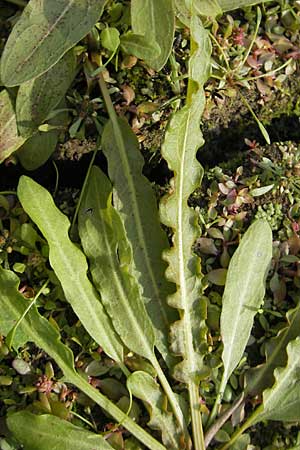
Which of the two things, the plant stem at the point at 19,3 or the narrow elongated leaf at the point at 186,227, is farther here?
the plant stem at the point at 19,3

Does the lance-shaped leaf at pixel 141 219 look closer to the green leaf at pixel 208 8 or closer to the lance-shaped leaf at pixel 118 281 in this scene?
the lance-shaped leaf at pixel 118 281

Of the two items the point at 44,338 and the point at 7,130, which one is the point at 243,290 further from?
the point at 7,130

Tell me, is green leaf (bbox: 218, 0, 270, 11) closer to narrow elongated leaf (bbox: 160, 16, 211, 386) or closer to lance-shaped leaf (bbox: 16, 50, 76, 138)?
narrow elongated leaf (bbox: 160, 16, 211, 386)

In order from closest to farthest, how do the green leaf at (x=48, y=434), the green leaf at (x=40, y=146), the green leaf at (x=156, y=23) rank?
the green leaf at (x=48, y=434) < the green leaf at (x=156, y=23) < the green leaf at (x=40, y=146)

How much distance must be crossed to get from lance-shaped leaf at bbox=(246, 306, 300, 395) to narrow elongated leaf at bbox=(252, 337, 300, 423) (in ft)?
0.12

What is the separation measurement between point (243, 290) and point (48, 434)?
0.45m

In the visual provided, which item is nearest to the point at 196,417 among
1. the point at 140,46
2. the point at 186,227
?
the point at 186,227

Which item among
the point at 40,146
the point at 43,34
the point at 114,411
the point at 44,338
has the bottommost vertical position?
the point at 114,411

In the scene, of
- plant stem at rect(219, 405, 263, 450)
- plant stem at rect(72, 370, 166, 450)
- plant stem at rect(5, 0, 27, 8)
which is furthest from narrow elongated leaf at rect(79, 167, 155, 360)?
plant stem at rect(5, 0, 27, 8)

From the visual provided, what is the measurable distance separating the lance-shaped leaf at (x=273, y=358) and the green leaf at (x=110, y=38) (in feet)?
2.07

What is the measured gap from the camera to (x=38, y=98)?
5.40ft

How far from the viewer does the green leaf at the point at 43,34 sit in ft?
5.11

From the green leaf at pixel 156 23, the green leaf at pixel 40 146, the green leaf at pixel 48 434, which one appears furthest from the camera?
the green leaf at pixel 40 146

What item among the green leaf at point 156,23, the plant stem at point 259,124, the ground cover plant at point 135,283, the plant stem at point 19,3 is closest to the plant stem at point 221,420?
the ground cover plant at point 135,283
